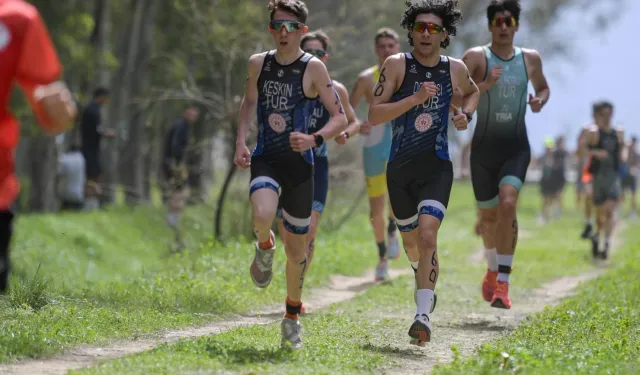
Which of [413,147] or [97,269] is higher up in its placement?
[413,147]

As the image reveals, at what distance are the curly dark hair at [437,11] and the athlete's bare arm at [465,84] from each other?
0.26 m

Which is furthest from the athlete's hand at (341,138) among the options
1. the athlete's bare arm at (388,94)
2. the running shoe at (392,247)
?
the running shoe at (392,247)

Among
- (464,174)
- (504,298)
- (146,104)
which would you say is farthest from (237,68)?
(504,298)

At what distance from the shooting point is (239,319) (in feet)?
33.8

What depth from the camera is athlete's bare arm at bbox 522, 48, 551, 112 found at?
1075 cm

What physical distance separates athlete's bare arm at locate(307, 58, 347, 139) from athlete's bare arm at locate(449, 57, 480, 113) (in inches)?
45.2

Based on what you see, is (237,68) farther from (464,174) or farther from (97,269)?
(464,174)

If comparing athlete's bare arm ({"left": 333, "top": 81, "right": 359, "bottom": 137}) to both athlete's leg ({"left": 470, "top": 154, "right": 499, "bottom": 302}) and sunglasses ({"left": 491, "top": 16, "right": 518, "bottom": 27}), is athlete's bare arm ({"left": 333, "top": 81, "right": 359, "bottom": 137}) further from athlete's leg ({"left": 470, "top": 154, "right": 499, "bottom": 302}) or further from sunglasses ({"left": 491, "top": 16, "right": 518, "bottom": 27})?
sunglasses ({"left": 491, "top": 16, "right": 518, "bottom": 27})

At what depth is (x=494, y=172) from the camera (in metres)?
10.8

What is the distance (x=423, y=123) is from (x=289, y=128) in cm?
124

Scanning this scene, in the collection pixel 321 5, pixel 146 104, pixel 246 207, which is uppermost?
pixel 321 5

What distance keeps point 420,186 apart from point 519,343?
1.44m

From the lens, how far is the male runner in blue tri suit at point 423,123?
28.6ft

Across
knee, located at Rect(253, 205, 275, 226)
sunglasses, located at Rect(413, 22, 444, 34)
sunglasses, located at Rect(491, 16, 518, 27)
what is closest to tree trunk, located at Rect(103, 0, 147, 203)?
sunglasses, located at Rect(491, 16, 518, 27)
